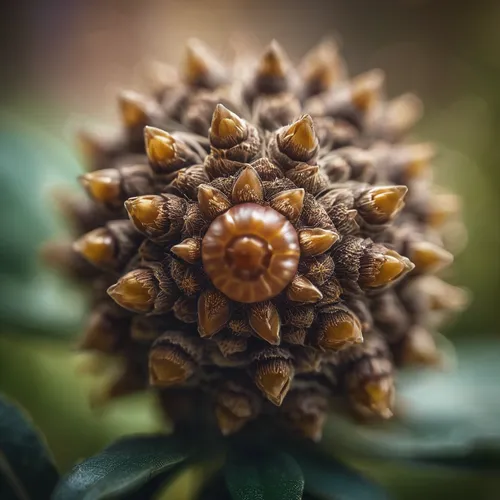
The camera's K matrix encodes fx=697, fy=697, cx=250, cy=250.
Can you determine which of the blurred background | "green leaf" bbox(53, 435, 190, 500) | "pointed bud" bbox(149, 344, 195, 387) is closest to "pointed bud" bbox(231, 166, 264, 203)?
"pointed bud" bbox(149, 344, 195, 387)

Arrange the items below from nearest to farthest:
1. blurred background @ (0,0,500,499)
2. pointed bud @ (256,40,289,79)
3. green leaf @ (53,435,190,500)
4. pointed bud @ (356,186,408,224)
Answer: green leaf @ (53,435,190,500) < pointed bud @ (356,186,408,224) < pointed bud @ (256,40,289,79) < blurred background @ (0,0,500,499)

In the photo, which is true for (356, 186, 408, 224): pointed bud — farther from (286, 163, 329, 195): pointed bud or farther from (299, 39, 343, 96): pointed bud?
(299, 39, 343, 96): pointed bud

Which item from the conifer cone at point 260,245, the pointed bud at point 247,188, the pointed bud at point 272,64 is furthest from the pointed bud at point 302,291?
the pointed bud at point 272,64

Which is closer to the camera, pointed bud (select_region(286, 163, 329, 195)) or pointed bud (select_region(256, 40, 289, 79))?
pointed bud (select_region(286, 163, 329, 195))

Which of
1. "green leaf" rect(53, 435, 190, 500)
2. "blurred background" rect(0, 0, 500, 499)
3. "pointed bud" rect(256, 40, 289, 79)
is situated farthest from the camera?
A: "blurred background" rect(0, 0, 500, 499)

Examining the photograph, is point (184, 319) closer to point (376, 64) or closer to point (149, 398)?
point (149, 398)
